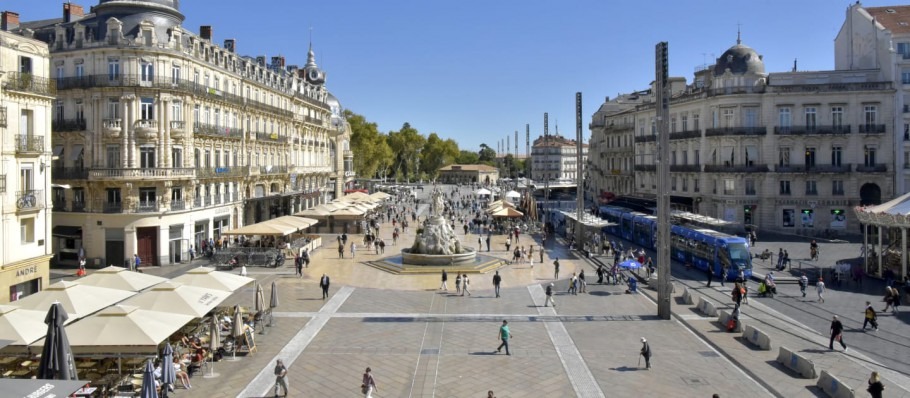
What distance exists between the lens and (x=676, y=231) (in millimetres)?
38844

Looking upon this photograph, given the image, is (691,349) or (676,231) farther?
(676,231)

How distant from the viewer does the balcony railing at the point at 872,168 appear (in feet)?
160

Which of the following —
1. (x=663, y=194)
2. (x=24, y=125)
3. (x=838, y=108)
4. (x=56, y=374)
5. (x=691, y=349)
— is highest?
(x=838, y=108)

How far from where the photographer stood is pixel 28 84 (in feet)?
82.3

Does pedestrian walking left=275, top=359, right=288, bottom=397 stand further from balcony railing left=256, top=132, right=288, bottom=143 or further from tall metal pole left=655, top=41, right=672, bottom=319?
balcony railing left=256, top=132, right=288, bottom=143

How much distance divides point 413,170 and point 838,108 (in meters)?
117

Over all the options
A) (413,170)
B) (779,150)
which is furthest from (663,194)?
(413,170)

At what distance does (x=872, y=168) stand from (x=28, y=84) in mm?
53908

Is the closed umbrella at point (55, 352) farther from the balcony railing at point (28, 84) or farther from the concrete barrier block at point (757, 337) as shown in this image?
the concrete barrier block at point (757, 337)

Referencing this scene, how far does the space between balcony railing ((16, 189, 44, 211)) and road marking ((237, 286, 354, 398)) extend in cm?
1199

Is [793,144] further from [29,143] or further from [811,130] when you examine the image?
[29,143]

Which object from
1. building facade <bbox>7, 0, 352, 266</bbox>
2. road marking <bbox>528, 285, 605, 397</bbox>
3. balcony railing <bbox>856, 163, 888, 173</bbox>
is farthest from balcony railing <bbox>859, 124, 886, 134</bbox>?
building facade <bbox>7, 0, 352, 266</bbox>

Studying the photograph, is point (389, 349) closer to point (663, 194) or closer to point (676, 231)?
point (663, 194)

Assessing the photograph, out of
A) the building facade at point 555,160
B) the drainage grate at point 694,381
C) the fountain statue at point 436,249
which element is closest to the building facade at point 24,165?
the fountain statue at point 436,249
